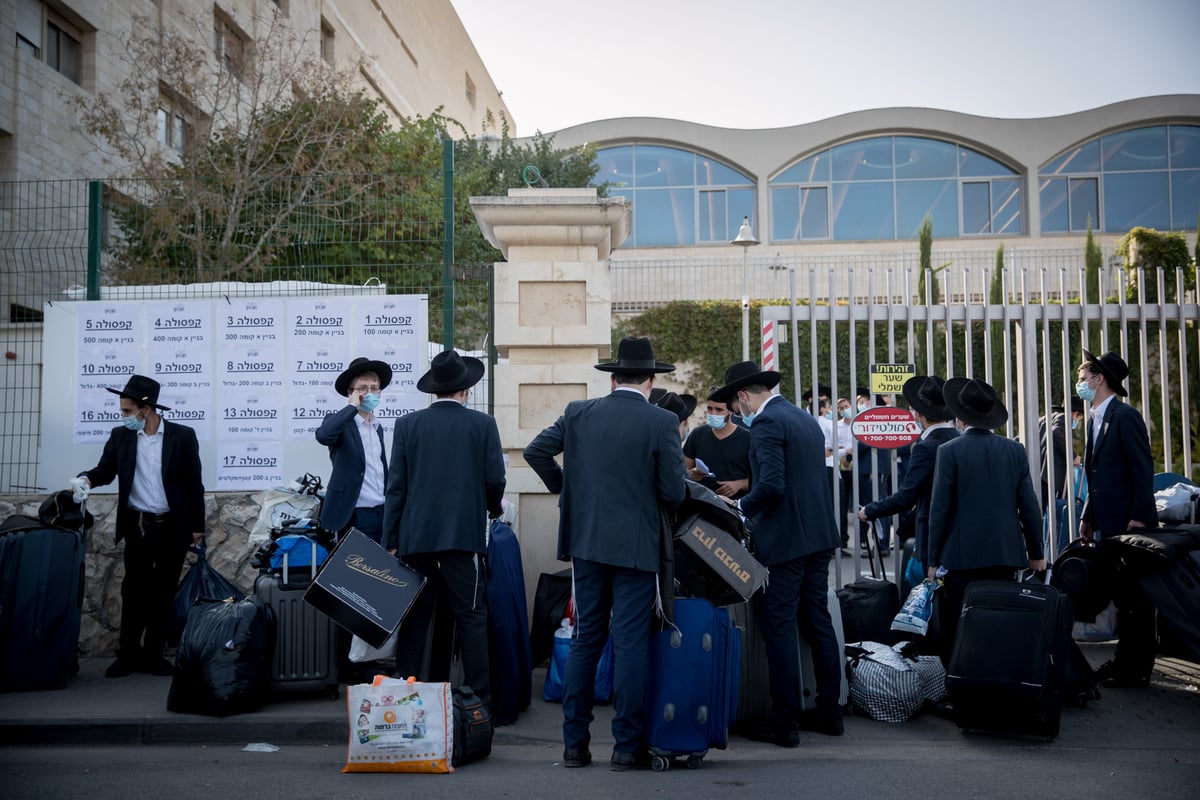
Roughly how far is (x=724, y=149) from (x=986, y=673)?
23.9m

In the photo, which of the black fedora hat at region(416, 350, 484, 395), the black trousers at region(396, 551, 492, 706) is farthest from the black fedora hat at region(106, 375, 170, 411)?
the black trousers at region(396, 551, 492, 706)

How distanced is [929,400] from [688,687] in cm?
292

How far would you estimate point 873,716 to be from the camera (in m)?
5.96

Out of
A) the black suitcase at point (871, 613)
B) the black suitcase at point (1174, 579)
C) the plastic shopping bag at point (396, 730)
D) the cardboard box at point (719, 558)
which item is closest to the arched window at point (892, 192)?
the black suitcase at point (871, 613)

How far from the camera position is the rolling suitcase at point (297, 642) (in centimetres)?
604

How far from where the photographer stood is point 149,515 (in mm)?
6961

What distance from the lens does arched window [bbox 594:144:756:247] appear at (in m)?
27.9


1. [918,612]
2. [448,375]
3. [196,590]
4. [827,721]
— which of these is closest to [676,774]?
[827,721]

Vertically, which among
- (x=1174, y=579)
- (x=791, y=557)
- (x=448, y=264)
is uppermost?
(x=448, y=264)

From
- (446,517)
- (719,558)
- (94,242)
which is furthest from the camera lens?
(94,242)

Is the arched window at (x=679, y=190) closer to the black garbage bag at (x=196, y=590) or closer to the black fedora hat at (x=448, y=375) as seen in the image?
the black garbage bag at (x=196, y=590)

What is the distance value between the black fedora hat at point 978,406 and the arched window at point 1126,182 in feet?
77.5

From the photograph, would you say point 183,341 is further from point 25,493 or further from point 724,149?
point 724,149

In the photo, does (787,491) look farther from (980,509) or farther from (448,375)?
(448,375)
